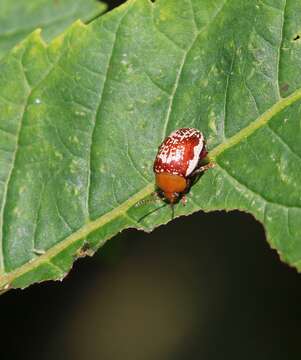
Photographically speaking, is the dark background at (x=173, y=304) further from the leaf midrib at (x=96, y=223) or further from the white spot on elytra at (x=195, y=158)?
the leaf midrib at (x=96, y=223)

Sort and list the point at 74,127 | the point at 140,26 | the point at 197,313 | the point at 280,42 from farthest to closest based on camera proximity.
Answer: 1. the point at 197,313
2. the point at 74,127
3. the point at 140,26
4. the point at 280,42

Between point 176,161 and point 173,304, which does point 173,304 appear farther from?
point 176,161

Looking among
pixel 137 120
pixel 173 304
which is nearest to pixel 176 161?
pixel 137 120

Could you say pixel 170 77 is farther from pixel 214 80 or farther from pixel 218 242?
pixel 218 242

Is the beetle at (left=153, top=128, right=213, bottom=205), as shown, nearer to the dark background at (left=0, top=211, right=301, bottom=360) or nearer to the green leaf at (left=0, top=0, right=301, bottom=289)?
the green leaf at (left=0, top=0, right=301, bottom=289)

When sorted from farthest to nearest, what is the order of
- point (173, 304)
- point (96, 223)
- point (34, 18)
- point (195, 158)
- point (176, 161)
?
point (173, 304), point (34, 18), point (176, 161), point (195, 158), point (96, 223)

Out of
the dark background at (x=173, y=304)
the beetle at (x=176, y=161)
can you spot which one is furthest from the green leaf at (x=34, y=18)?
the dark background at (x=173, y=304)

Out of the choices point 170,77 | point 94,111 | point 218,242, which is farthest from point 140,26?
point 218,242
